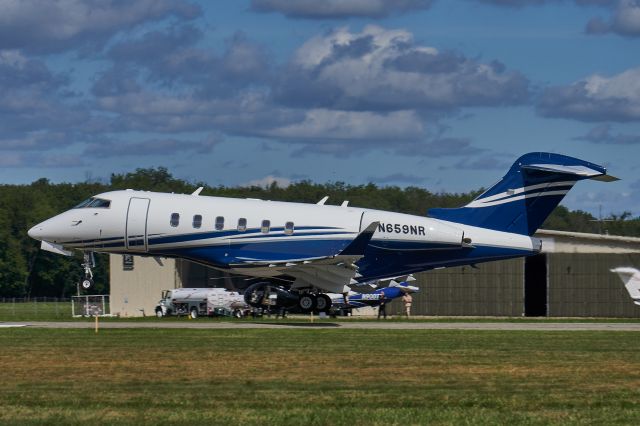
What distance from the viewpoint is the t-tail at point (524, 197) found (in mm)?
47875

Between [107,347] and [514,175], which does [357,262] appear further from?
[107,347]

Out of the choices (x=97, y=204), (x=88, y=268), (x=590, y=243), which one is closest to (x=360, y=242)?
(x=97, y=204)

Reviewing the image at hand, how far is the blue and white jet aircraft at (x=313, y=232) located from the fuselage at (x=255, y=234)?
0.04 m

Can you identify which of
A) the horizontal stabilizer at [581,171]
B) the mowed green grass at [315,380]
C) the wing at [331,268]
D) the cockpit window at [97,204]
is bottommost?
the mowed green grass at [315,380]

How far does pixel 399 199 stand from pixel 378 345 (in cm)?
10164

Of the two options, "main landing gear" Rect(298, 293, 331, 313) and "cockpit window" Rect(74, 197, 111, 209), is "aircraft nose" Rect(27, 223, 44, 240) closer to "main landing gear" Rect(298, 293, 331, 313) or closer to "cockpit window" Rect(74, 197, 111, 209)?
"cockpit window" Rect(74, 197, 111, 209)

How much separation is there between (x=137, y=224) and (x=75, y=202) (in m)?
94.2

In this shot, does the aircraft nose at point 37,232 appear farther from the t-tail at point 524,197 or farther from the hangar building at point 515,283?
the hangar building at point 515,283

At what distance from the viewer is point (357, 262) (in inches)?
1879

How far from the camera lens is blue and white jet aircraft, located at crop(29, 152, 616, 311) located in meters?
46.3

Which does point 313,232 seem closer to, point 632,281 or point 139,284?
point 632,281

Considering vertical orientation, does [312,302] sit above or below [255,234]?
below

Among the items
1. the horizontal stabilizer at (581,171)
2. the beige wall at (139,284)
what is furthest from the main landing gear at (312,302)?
the beige wall at (139,284)

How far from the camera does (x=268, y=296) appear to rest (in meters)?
47.5
